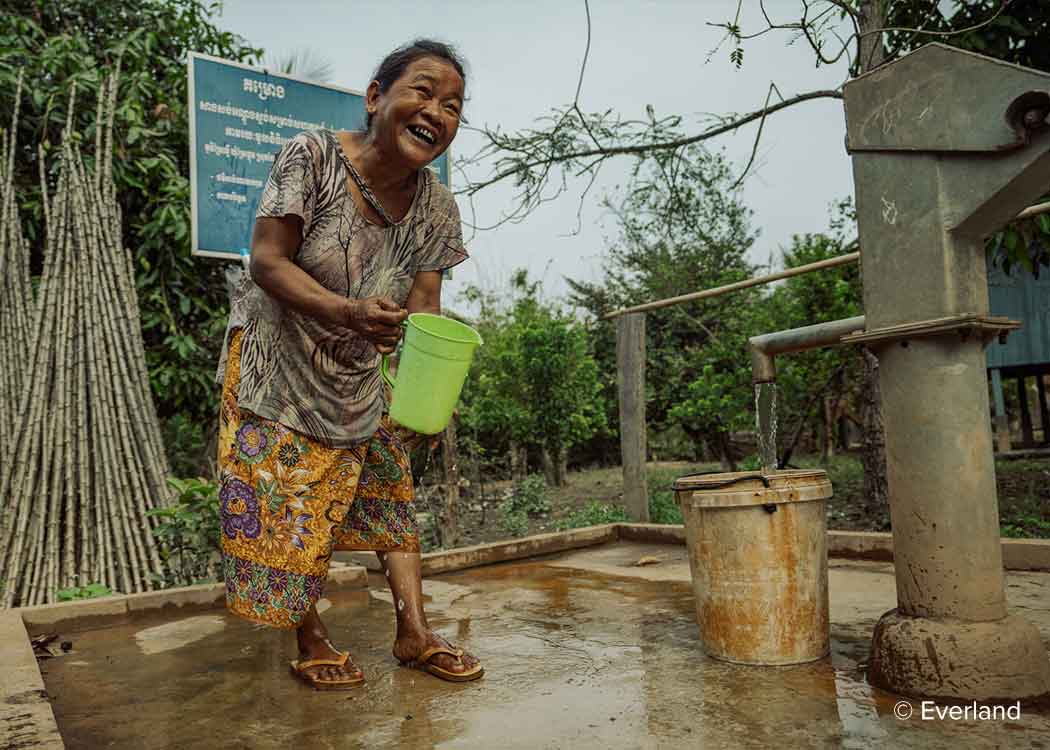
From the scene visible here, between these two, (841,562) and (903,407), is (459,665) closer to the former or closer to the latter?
(903,407)

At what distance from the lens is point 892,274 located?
1939 millimetres

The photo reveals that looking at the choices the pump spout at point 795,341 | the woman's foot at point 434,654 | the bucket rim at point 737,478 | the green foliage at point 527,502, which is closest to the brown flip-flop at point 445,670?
the woman's foot at point 434,654

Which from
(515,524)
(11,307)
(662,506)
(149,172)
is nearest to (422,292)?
(11,307)

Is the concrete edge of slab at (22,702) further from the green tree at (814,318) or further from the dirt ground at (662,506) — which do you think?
the green tree at (814,318)

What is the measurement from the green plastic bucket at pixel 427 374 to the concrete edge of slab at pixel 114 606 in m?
1.46

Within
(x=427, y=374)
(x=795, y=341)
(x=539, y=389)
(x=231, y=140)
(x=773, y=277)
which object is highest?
(x=231, y=140)

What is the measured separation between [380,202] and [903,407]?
1.43 meters

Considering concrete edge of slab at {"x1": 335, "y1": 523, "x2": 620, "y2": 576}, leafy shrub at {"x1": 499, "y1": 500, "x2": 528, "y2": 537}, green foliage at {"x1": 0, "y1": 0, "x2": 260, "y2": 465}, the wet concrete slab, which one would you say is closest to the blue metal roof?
leafy shrub at {"x1": 499, "y1": 500, "x2": 528, "y2": 537}

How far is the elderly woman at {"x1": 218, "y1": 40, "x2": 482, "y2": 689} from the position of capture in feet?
6.69

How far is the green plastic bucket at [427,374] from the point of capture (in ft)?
6.31

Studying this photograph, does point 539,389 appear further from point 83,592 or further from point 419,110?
point 419,110

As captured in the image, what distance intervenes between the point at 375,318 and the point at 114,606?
193 centimetres

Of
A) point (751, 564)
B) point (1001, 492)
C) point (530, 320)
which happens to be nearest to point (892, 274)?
point (751, 564)

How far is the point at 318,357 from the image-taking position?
213 centimetres
